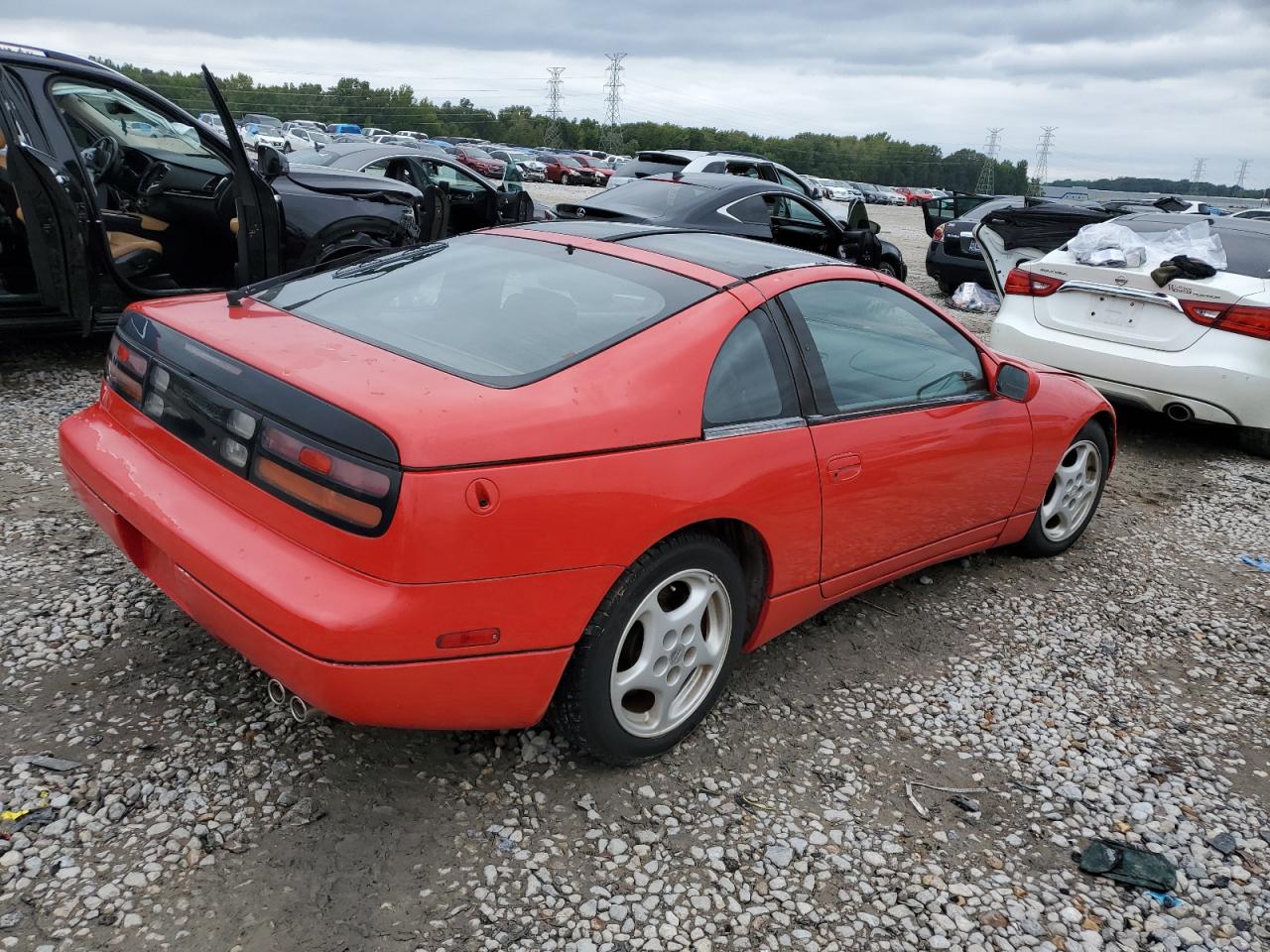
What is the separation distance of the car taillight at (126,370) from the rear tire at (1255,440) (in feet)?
20.9

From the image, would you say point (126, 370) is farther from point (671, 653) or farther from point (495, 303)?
point (671, 653)

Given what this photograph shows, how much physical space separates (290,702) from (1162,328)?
556 centimetres

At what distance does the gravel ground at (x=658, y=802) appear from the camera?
2125 mm

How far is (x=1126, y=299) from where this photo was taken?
6.01 m

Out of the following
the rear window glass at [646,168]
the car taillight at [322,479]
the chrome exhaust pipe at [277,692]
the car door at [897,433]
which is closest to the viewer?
the car taillight at [322,479]

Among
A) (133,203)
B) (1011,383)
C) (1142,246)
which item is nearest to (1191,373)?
(1142,246)

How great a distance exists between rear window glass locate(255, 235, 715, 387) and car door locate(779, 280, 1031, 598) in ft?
1.83

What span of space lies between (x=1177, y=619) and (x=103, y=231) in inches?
220

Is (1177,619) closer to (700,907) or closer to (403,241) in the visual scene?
(700,907)

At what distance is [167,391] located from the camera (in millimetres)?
2555

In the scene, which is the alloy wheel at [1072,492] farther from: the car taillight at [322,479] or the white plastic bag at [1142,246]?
the car taillight at [322,479]

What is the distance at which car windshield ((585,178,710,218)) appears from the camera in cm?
866

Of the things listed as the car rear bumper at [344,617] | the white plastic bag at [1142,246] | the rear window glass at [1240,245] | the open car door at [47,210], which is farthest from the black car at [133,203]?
the rear window glass at [1240,245]

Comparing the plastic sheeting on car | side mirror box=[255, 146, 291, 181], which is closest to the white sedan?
the plastic sheeting on car
